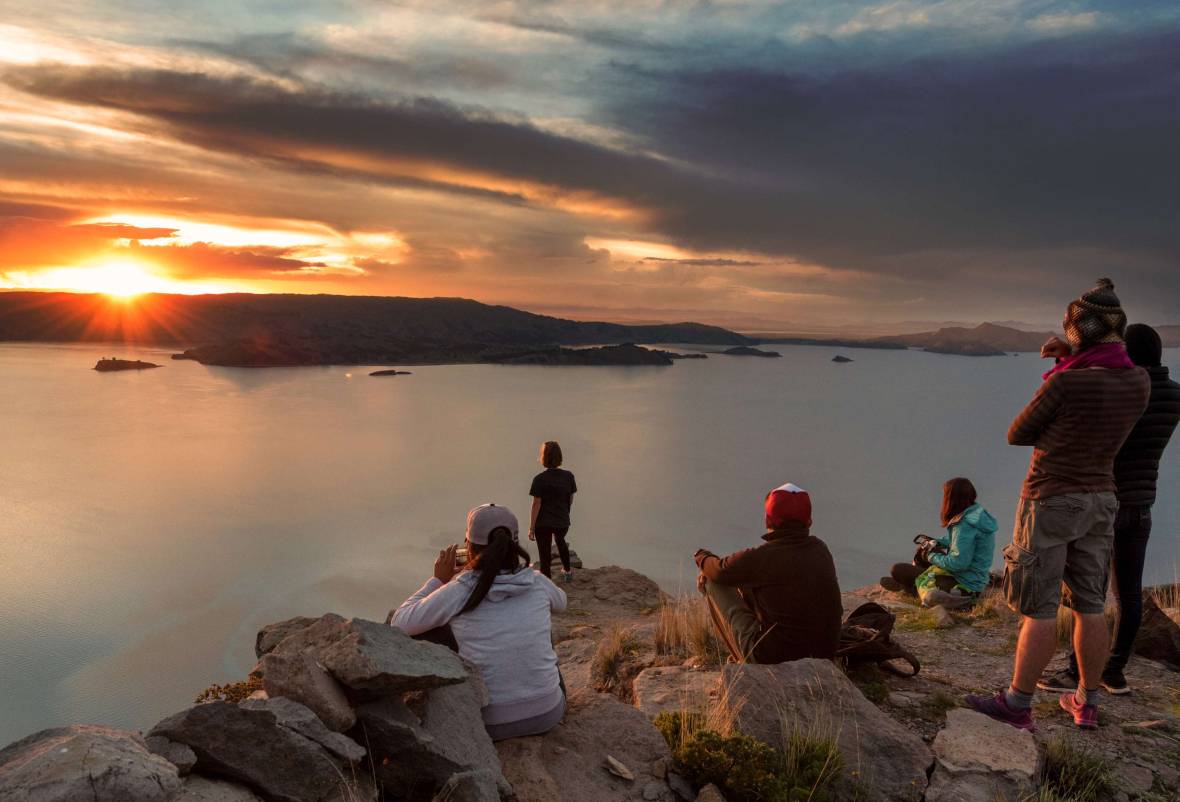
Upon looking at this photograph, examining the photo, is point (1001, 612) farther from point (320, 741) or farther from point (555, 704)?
point (320, 741)

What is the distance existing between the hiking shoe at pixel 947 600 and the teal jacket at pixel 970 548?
0.13m

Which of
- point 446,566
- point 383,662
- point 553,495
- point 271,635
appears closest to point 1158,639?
point 446,566

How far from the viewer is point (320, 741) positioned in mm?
3389

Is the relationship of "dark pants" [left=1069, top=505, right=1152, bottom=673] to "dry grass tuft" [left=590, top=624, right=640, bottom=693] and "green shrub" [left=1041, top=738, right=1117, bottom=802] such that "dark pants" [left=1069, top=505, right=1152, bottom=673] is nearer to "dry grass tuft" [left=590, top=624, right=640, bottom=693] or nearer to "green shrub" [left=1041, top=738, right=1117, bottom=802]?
"green shrub" [left=1041, top=738, right=1117, bottom=802]

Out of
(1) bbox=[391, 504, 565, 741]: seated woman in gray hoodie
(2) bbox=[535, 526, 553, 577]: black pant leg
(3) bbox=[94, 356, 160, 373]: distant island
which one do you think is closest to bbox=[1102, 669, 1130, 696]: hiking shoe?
(1) bbox=[391, 504, 565, 741]: seated woman in gray hoodie

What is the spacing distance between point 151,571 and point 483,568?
27.4 meters

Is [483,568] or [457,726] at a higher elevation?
[483,568]

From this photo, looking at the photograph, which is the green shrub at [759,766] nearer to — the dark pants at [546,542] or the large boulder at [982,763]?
the large boulder at [982,763]

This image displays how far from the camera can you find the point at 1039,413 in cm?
421

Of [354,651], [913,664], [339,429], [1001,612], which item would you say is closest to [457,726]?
[354,651]

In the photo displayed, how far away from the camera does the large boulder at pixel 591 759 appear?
12.9ft

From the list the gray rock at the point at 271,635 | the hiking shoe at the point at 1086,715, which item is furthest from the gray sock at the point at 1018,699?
the gray rock at the point at 271,635

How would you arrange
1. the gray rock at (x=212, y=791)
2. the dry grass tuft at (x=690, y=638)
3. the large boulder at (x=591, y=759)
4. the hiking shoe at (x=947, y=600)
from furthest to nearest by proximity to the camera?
the hiking shoe at (x=947, y=600)
the dry grass tuft at (x=690, y=638)
the large boulder at (x=591, y=759)
the gray rock at (x=212, y=791)

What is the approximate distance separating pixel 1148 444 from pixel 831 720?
281cm
